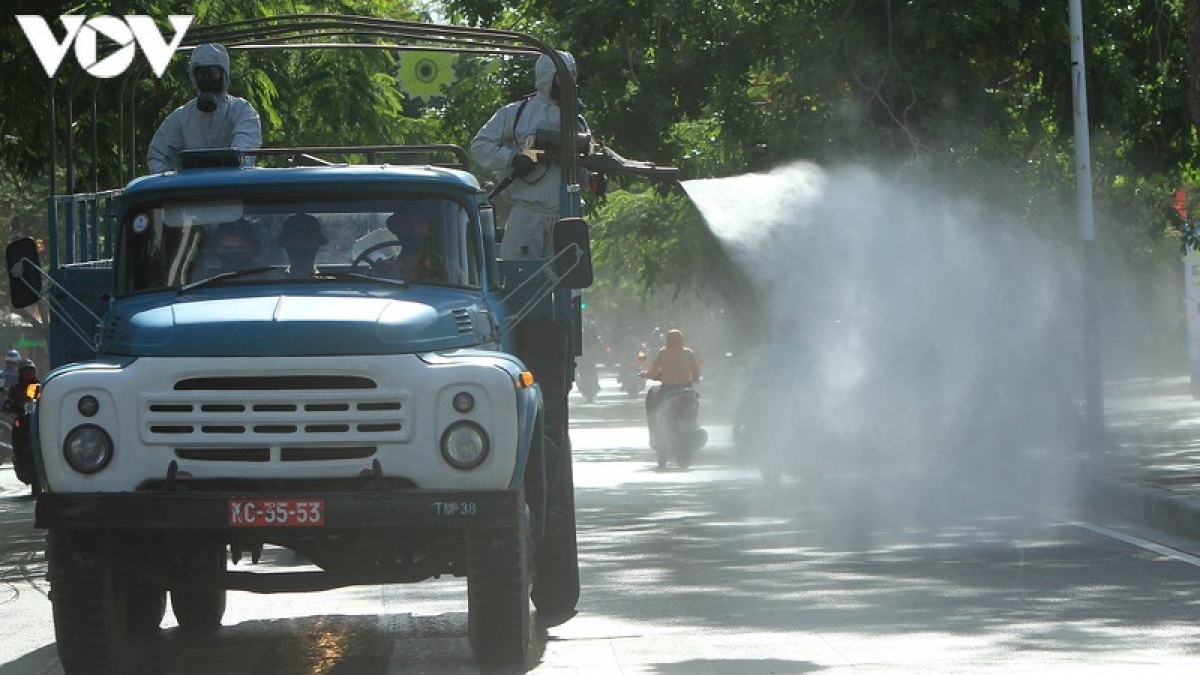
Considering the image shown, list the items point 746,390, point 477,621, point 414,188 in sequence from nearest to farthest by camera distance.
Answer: point 477,621 → point 414,188 → point 746,390

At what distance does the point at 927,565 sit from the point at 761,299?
15.6 meters

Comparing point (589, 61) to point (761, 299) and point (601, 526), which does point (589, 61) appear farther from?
point (601, 526)

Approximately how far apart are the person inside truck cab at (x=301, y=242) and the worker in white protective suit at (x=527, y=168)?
2555 mm

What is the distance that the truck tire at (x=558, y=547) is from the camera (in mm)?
11469

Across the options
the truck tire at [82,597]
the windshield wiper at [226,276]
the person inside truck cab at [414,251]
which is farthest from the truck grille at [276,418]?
the person inside truck cab at [414,251]

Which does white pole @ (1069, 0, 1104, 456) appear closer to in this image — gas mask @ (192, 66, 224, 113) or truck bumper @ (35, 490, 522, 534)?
gas mask @ (192, 66, 224, 113)

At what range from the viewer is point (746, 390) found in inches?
973

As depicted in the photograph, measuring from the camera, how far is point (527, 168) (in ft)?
41.6

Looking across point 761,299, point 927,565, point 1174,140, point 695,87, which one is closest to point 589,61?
point 695,87

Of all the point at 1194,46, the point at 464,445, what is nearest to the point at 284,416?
the point at 464,445

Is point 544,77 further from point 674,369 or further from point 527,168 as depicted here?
point 674,369

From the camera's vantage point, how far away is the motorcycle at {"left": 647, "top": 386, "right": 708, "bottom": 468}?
28188 millimetres

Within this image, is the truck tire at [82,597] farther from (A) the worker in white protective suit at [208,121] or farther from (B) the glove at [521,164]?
(B) the glove at [521,164]
